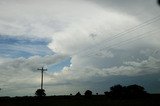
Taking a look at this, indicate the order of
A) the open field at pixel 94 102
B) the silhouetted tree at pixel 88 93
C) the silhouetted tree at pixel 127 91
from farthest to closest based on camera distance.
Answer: the silhouetted tree at pixel 88 93
the silhouetted tree at pixel 127 91
the open field at pixel 94 102

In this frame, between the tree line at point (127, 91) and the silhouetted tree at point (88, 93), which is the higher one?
the silhouetted tree at point (88, 93)

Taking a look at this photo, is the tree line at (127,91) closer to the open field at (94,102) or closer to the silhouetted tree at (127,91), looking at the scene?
the silhouetted tree at (127,91)

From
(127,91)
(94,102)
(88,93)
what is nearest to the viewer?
(94,102)

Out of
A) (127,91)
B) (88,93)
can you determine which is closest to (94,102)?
(127,91)

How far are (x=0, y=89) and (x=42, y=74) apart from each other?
3783 cm

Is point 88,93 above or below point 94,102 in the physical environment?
above

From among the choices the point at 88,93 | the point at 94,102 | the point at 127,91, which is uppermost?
the point at 88,93

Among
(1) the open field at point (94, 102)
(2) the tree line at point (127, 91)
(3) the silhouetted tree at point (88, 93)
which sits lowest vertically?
(1) the open field at point (94, 102)

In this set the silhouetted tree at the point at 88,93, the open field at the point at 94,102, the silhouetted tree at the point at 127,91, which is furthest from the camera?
the silhouetted tree at the point at 88,93

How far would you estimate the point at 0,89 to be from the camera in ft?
382

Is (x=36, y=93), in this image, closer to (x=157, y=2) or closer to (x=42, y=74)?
(x=42, y=74)

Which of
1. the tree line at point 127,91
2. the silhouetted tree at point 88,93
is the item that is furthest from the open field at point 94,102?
the silhouetted tree at point 88,93

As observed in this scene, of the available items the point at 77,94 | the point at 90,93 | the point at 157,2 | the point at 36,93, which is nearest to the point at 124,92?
the point at 90,93

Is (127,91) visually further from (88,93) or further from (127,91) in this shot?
(88,93)
